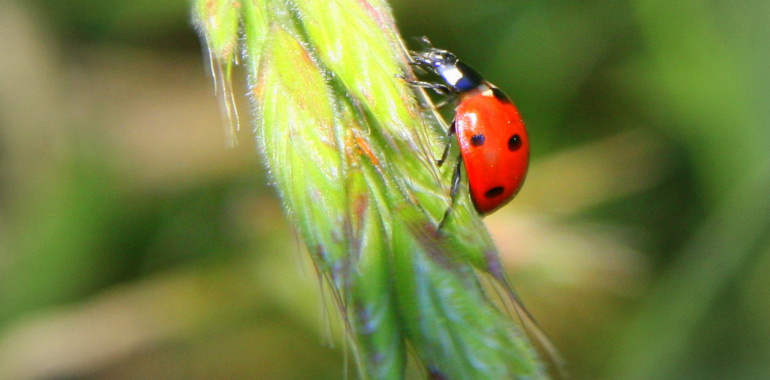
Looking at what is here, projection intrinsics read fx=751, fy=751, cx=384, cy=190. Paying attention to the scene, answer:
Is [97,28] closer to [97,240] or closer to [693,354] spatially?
[97,240]

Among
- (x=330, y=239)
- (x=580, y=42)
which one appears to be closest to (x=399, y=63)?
(x=330, y=239)

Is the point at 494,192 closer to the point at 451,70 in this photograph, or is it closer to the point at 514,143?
the point at 514,143

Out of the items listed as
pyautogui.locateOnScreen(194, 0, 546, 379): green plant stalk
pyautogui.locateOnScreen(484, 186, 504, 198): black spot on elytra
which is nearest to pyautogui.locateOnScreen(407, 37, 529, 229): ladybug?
pyautogui.locateOnScreen(484, 186, 504, 198): black spot on elytra

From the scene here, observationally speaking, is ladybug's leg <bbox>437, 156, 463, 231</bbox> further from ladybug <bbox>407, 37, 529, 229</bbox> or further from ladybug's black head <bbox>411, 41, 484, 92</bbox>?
ladybug's black head <bbox>411, 41, 484, 92</bbox>

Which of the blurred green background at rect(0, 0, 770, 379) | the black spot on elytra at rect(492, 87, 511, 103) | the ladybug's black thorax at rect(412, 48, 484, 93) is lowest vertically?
the blurred green background at rect(0, 0, 770, 379)

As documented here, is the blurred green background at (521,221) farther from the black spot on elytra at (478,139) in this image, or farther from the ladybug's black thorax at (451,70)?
the black spot on elytra at (478,139)

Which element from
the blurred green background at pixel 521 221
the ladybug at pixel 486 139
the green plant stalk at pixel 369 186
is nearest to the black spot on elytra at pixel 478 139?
the ladybug at pixel 486 139
